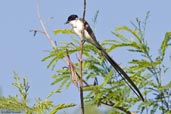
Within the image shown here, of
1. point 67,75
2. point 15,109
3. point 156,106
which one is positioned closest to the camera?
point 156,106

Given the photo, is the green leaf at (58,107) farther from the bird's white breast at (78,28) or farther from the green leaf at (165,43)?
the green leaf at (165,43)

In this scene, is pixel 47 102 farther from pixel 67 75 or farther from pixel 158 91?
pixel 158 91

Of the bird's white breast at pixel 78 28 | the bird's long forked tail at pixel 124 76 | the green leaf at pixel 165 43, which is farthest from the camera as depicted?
the green leaf at pixel 165 43

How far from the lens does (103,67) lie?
16.5 feet

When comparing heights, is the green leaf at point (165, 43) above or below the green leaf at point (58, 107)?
above

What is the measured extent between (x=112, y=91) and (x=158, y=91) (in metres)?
0.40

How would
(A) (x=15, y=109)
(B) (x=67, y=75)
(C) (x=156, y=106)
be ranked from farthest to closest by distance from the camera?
(A) (x=15, y=109)
(B) (x=67, y=75)
(C) (x=156, y=106)

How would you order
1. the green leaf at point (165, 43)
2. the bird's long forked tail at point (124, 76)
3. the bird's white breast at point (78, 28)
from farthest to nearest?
the green leaf at point (165, 43) < the bird's white breast at point (78, 28) < the bird's long forked tail at point (124, 76)

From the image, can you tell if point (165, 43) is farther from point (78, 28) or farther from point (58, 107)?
point (58, 107)

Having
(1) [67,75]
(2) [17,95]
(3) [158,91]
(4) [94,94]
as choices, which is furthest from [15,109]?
(3) [158,91]

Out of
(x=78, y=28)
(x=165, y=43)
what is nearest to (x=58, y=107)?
(x=78, y=28)

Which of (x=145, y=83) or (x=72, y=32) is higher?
(x=72, y=32)

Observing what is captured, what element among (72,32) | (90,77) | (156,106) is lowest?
(156,106)

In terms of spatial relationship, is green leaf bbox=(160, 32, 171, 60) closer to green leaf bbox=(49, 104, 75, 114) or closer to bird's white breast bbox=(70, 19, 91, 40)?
bird's white breast bbox=(70, 19, 91, 40)
